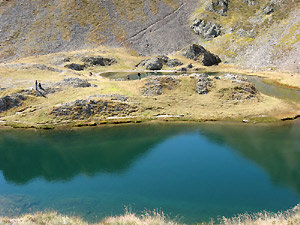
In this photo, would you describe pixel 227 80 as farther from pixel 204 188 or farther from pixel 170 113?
pixel 204 188

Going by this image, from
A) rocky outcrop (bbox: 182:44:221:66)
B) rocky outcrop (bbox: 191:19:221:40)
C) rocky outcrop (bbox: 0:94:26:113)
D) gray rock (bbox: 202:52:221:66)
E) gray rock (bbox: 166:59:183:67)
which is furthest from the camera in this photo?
rocky outcrop (bbox: 191:19:221:40)

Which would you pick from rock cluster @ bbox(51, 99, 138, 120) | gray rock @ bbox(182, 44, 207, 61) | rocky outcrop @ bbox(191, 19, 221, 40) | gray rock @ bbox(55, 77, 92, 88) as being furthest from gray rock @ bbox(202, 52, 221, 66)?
rock cluster @ bbox(51, 99, 138, 120)

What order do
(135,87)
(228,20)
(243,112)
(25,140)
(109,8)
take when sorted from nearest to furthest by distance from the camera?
(25,140) < (243,112) < (135,87) < (228,20) < (109,8)

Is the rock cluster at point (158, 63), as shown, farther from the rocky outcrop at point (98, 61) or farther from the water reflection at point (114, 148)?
the water reflection at point (114, 148)

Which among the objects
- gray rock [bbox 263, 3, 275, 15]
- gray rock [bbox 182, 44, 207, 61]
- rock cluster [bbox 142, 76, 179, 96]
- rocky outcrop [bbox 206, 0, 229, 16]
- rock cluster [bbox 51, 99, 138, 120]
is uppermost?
rocky outcrop [bbox 206, 0, 229, 16]

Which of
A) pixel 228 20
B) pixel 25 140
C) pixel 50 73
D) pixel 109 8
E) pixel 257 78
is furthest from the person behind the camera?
pixel 109 8

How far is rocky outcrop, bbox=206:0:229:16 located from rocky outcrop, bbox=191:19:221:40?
10994 mm

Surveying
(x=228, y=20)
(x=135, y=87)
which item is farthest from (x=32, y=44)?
(x=228, y=20)

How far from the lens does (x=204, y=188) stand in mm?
25828

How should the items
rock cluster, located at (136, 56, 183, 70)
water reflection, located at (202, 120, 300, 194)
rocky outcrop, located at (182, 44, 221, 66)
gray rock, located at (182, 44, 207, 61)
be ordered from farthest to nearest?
gray rock, located at (182, 44, 207, 61) → rocky outcrop, located at (182, 44, 221, 66) → rock cluster, located at (136, 56, 183, 70) → water reflection, located at (202, 120, 300, 194)

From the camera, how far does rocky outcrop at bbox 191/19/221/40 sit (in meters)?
123

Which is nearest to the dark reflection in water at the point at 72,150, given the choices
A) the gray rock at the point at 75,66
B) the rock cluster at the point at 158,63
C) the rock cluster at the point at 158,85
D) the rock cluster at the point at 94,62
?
the rock cluster at the point at 158,85

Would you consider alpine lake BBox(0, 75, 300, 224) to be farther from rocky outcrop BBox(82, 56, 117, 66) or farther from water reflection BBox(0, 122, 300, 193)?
rocky outcrop BBox(82, 56, 117, 66)

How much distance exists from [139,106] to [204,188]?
26.1m
